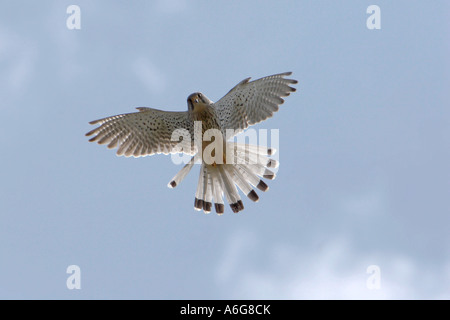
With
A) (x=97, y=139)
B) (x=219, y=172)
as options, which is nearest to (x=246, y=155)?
(x=219, y=172)

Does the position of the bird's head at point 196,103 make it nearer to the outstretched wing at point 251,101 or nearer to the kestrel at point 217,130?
the kestrel at point 217,130

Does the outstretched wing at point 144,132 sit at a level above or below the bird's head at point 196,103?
below

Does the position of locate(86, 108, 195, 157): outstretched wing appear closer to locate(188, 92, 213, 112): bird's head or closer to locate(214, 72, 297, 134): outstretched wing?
locate(188, 92, 213, 112): bird's head

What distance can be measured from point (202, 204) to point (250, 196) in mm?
639

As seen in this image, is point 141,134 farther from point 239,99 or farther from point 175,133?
point 239,99

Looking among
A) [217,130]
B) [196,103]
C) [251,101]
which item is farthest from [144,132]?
[251,101]

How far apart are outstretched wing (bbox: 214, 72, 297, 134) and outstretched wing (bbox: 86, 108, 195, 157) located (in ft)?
1.66

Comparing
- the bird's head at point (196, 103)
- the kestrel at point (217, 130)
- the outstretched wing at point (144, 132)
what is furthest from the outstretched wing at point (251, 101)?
the outstretched wing at point (144, 132)

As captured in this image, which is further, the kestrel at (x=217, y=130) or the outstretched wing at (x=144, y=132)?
the outstretched wing at (x=144, y=132)

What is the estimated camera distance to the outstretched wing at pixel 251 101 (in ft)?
28.1

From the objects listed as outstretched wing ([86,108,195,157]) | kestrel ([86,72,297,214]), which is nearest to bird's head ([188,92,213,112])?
kestrel ([86,72,297,214])
